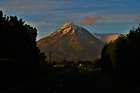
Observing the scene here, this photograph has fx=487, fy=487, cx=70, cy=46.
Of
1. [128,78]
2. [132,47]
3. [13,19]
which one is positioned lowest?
[128,78]

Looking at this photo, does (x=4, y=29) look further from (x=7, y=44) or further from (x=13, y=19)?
(x=13, y=19)

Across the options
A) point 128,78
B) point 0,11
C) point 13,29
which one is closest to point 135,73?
point 128,78

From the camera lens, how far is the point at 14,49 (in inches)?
2067

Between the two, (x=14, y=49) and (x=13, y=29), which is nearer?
(x=14, y=49)

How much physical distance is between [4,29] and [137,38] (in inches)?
569

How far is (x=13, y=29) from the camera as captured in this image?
57.1m

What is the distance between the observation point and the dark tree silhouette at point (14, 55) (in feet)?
149

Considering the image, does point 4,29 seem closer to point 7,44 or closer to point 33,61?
point 7,44

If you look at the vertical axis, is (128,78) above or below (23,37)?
below

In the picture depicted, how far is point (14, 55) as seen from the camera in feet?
172

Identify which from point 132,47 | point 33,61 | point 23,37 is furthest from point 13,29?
point 132,47

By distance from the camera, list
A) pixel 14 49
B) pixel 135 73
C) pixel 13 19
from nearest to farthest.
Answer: pixel 135 73
pixel 14 49
pixel 13 19

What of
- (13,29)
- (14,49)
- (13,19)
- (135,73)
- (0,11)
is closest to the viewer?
(135,73)

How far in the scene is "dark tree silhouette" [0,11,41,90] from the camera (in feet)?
149
